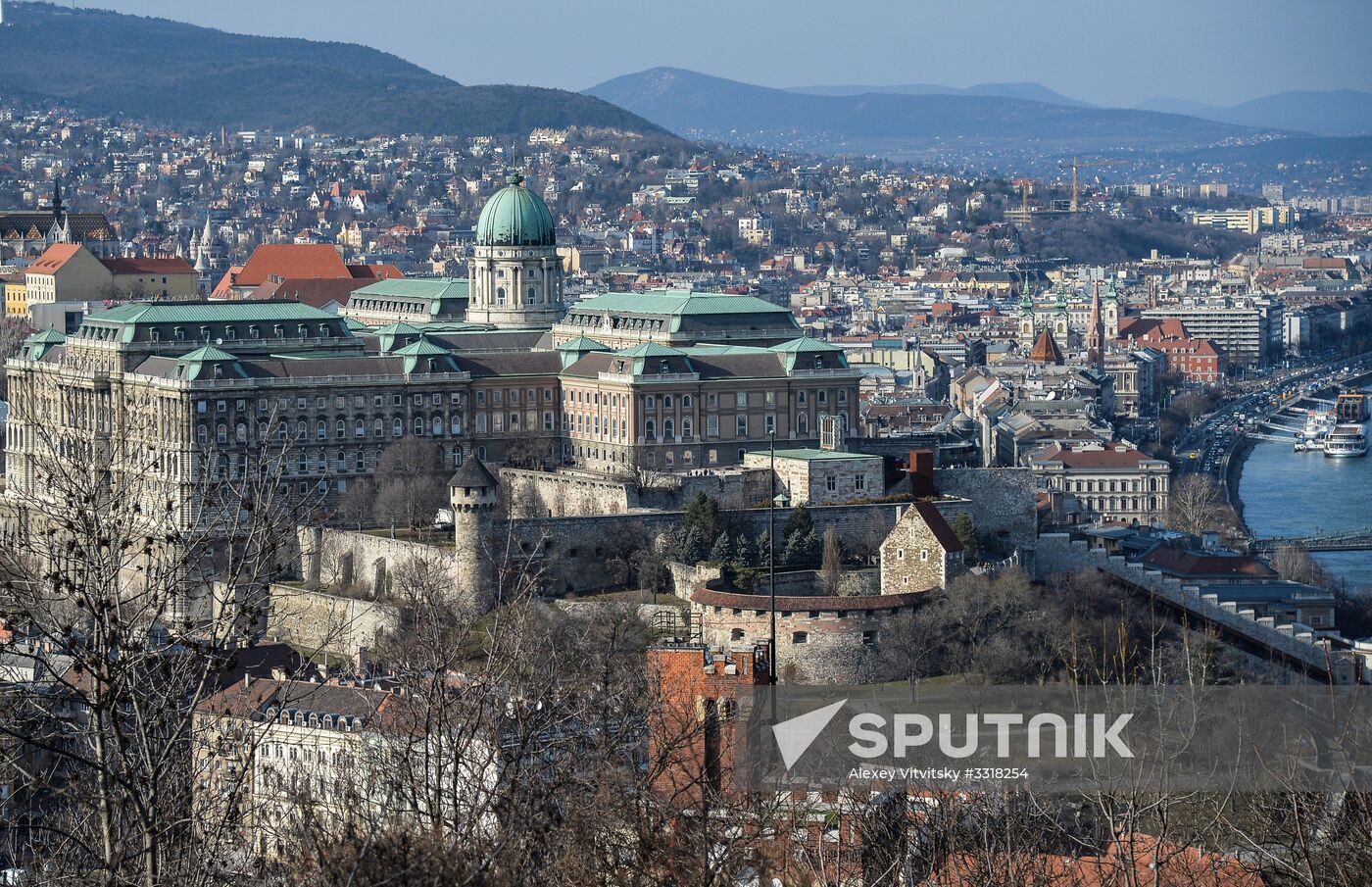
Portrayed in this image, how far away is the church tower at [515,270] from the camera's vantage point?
268 ft

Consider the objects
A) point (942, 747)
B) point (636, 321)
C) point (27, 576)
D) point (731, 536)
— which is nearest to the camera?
point (27, 576)

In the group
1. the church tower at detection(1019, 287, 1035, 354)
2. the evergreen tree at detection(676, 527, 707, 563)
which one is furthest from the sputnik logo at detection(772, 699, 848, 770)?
the church tower at detection(1019, 287, 1035, 354)

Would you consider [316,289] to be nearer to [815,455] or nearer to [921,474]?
[815,455]

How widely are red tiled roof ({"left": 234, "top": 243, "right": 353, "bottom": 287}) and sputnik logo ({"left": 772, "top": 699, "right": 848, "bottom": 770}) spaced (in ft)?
255

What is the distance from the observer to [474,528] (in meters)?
56.7

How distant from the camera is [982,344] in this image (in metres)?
162

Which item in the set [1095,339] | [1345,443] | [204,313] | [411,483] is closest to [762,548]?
[411,483]

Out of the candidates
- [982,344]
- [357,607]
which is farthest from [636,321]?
[982,344]

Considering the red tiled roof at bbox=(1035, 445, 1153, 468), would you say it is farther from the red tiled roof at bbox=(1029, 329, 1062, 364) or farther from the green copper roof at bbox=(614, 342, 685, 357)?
the red tiled roof at bbox=(1029, 329, 1062, 364)

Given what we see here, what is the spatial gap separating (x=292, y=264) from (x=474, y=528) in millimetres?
65231

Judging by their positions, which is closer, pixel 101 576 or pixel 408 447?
pixel 101 576

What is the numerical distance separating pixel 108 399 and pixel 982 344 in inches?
3764

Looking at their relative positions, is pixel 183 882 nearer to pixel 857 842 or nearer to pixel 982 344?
pixel 857 842

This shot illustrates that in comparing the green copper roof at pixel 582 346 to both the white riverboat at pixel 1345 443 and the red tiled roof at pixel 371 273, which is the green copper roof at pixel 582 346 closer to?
the red tiled roof at pixel 371 273
